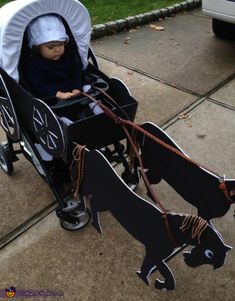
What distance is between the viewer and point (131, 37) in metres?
5.23

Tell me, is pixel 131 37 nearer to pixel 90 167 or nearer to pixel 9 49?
pixel 9 49

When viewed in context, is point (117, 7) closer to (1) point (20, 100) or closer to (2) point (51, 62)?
(2) point (51, 62)

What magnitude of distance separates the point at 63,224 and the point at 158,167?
0.83m

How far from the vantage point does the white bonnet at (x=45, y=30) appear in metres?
2.19

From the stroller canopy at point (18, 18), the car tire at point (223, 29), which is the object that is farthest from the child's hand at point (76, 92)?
the car tire at point (223, 29)

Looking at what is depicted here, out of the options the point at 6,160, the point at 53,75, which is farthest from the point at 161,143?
the point at 6,160

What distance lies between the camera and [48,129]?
2.12m

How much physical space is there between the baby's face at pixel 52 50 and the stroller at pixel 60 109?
0.14 meters

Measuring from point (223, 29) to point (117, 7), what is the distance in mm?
1931

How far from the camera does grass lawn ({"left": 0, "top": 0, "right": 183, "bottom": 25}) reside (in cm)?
567

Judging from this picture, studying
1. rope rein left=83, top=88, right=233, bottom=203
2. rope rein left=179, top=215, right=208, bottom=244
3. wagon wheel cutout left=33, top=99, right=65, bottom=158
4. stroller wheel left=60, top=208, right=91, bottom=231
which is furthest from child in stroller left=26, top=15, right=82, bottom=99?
rope rein left=179, top=215, right=208, bottom=244

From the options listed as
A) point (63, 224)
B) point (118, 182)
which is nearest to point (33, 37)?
point (118, 182)

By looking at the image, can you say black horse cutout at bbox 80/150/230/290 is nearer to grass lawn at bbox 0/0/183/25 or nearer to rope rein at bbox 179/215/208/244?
rope rein at bbox 179/215/208/244

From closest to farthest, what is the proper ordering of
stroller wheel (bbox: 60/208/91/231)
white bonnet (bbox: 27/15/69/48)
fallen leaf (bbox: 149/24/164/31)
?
1. white bonnet (bbox: 27/15/69/48)
2. stroller wheel (bbox: 60/208/91/231)
3. fallen leaf (bbox: 149/24/164/31)
